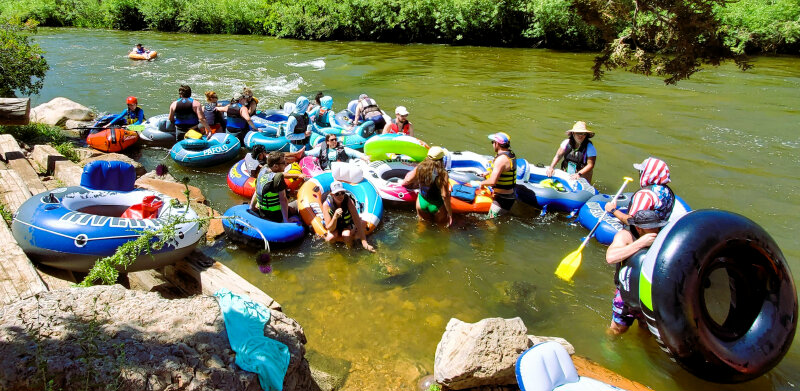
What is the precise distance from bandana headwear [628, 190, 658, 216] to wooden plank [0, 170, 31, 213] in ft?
19.5

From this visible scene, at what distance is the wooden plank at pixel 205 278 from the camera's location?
12.5ft

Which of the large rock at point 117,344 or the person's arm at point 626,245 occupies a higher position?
the person's arm at point 626,245

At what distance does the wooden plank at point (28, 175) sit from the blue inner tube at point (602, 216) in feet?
21.7

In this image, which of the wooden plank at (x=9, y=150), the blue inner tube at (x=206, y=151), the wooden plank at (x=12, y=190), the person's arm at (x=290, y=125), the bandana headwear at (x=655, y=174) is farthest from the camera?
the person's arm at (x=290, y=125)

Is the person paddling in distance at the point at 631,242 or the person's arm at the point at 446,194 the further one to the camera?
the person's arm at the point at 446,194

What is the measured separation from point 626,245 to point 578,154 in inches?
135

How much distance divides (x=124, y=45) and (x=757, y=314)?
83.5ft

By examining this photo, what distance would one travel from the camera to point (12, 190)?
16.9 feet

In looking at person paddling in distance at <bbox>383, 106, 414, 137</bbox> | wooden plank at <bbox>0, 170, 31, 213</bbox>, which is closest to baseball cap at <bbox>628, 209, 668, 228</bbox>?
person paddling in distance at <bbox>383, 106, 414, 137</bbox>

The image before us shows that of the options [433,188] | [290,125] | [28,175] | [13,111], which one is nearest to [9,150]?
[13,111]

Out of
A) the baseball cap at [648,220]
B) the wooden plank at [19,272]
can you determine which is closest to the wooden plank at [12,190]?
the wooden plank at [19,272]

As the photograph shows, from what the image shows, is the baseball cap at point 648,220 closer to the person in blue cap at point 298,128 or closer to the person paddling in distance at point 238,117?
the person in blue cap at point 298,128

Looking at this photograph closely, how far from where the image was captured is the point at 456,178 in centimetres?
706

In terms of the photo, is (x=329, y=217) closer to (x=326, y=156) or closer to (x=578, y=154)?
(x=326, y=156)
